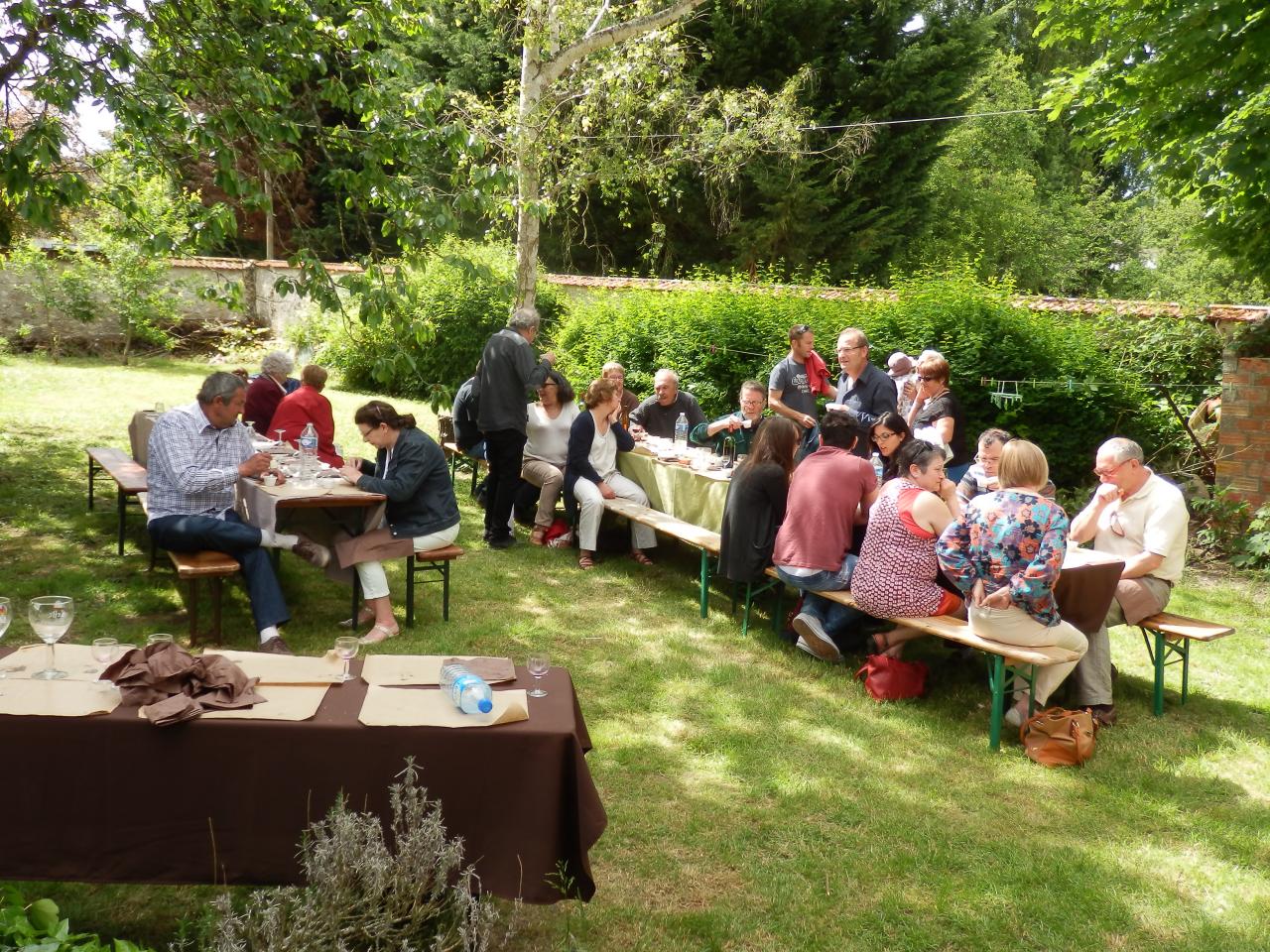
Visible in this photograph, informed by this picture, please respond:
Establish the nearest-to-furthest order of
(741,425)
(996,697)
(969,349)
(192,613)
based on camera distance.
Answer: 1. (996,697)
2. (192,613)
3. (741,425)
4. (969,349)

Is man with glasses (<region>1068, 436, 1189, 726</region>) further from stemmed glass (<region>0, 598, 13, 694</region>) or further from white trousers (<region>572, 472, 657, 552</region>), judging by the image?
stemmed glass (<region>0, 598, 13, 694</region>)

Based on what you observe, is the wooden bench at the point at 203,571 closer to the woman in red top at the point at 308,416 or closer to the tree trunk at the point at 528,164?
the woman in red top at the point at 308,416

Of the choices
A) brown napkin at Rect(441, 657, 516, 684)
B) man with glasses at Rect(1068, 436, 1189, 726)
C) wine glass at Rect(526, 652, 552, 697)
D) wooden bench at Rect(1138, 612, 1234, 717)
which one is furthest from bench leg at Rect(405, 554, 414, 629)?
wooden bench at Rect(1138, 612, 1234, 717)

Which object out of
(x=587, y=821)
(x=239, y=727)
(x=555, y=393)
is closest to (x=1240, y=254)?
(x=555, y=393)

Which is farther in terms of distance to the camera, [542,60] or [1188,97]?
[542,60]

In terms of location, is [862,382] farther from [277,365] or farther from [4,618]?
[4,618]

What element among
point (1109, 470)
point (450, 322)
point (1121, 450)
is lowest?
point (1109, 470)

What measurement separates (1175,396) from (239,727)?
8.97 m

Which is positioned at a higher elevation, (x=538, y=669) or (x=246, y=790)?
(x=538, y=669)

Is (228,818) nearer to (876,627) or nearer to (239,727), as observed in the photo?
(239,727)

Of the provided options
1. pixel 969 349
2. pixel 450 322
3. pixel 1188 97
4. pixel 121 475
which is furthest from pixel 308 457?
pixel 450 322

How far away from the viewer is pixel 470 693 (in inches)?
120

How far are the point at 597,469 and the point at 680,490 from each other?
0.74 metres

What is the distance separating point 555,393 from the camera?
842 centimetres
